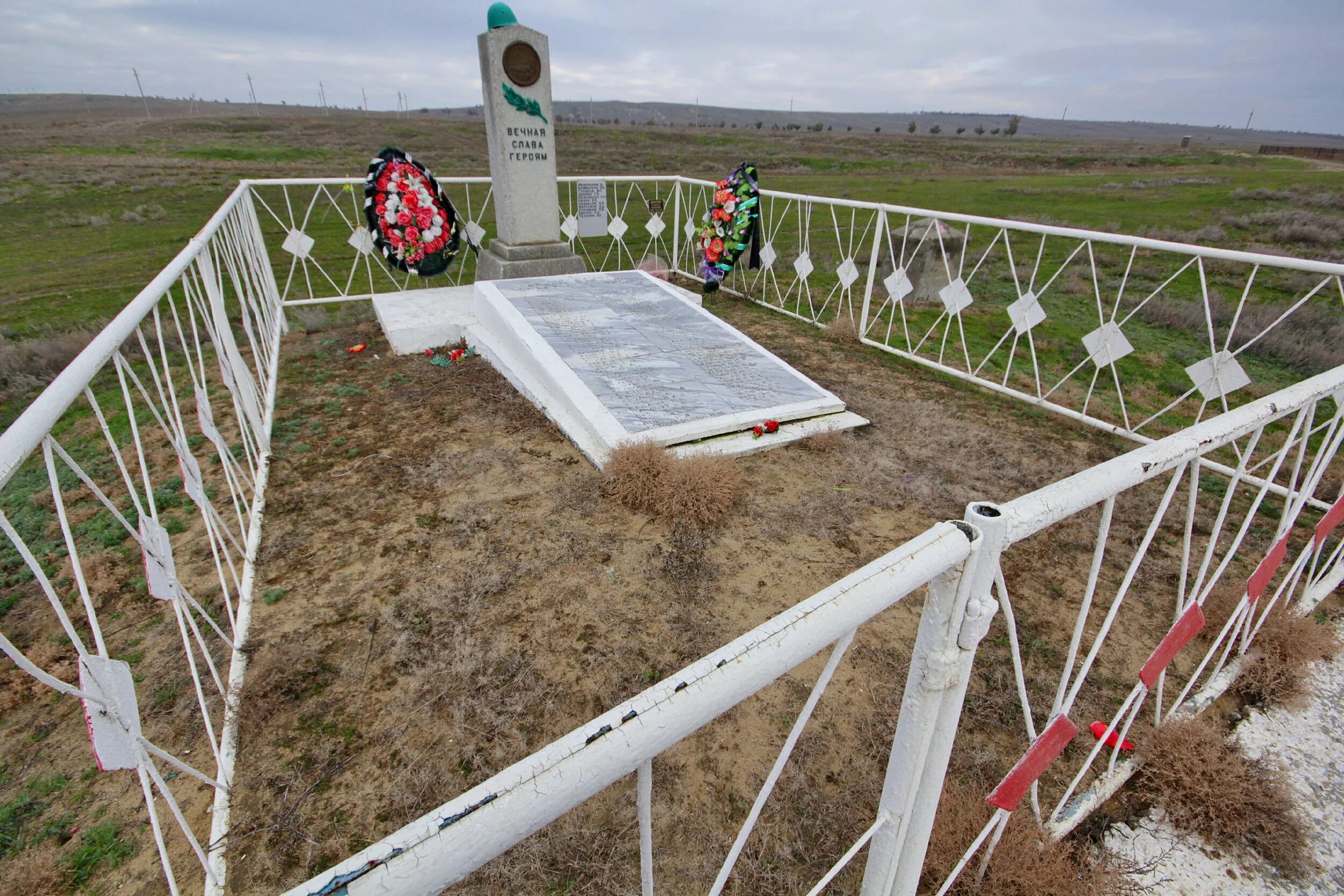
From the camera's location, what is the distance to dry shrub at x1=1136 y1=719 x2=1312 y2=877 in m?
1.71

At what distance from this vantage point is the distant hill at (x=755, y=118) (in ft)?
270

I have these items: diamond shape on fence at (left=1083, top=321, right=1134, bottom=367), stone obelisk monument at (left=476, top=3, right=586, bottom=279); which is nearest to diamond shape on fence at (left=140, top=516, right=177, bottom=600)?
diamond shape on fence at (left=1083, top=321, right=1134, bottom=367)

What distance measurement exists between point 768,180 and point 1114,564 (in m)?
24.3

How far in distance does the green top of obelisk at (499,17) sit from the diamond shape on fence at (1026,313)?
5.20 m

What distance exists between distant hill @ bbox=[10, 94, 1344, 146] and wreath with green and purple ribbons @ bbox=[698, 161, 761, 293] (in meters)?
70.3

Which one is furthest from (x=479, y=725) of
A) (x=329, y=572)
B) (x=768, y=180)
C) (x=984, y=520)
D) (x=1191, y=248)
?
(x=768, y=180)

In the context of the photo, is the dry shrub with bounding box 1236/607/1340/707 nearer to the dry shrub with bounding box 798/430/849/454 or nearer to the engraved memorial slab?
the dry shrub with bounding box 798/430/849/454

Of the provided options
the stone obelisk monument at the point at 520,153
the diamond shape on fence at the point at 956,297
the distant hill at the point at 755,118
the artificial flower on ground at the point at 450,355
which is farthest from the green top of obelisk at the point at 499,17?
the distant hill at the point at 755,118

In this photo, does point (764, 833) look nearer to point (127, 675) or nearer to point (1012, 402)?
point (127, 675)

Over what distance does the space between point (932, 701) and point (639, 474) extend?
2.40 meters

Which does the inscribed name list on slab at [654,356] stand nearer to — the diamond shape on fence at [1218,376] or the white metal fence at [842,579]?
the white metal fence at [842,579]

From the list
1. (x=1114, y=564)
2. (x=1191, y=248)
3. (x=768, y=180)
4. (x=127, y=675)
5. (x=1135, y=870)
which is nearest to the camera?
(x=127, y=675)

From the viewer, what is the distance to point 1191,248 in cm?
385

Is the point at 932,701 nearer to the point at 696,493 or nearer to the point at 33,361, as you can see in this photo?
the point at 696,493
